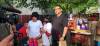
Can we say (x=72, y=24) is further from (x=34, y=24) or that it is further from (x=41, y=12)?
(x=41, y=12)

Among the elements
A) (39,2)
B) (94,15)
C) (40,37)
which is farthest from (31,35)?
(39,2)

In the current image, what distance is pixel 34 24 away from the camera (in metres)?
12.3

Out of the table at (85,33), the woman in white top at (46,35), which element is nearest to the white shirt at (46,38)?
the woman in white top at (46,35)

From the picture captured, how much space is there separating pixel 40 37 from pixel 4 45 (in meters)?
5.68

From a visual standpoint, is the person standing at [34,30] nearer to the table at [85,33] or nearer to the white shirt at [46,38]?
the white shirt at [46,38]

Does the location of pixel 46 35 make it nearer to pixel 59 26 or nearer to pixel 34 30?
pixel 34 30

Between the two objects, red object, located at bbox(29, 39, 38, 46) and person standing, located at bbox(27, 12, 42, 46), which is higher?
person standing, located at bbox(27, 12, 42, 46)

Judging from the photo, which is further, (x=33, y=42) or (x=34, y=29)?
(x=34, y=29)

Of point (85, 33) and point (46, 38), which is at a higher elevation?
point (85, 33)

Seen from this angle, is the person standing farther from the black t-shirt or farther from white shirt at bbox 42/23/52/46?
the black t-shirt

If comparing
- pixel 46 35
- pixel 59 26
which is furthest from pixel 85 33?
pixel 59 26

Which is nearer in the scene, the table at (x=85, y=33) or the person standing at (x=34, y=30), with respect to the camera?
the table at (x=85, y=33)

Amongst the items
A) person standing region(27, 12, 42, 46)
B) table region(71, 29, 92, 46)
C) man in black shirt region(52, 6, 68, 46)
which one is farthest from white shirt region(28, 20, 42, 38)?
man in black shirt region(52, 6, 68, 46)

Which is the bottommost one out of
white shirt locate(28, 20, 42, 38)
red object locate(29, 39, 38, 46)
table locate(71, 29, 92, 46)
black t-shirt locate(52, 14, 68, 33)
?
red object locate(29, 39, 38, 46)
